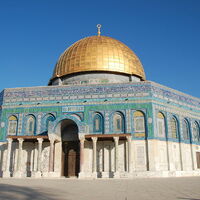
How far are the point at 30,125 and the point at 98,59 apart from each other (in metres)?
8.23

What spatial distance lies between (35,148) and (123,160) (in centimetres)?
653

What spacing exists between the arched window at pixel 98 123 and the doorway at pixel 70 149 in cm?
158

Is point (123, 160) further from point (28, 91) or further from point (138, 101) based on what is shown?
point (28, 91)

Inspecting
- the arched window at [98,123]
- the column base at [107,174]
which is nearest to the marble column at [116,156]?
the column base at [107,174]

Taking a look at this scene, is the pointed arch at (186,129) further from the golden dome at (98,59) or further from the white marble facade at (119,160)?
the golden dome at (98,59)

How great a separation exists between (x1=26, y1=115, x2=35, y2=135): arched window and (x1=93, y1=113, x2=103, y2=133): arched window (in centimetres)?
474

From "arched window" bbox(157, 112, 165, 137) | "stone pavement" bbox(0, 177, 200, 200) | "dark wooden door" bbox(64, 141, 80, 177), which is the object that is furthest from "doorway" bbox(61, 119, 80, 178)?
"stone pavement" bbox(0, 177, 200, 200)

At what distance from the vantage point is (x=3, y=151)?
64.4ft

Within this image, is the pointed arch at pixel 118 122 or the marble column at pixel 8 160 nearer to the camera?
the marble column at pixel 8 160

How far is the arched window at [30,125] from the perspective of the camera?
1998 centimetres

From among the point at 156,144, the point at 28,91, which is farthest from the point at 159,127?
the point at 28,91

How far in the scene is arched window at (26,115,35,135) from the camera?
1998 centimetres

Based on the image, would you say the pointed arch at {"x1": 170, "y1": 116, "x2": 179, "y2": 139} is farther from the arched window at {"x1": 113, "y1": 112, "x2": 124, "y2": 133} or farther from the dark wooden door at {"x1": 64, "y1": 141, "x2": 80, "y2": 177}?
the dark wooden door at {"x1": 64, "y1": 141, "x2": 80, "y2": 177}

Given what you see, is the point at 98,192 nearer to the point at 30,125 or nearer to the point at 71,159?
the point at 71,159
